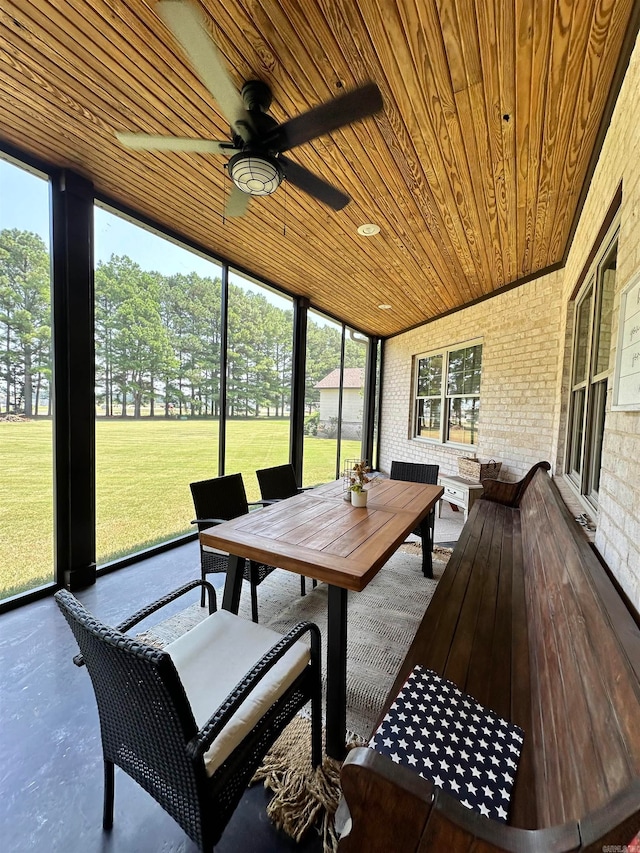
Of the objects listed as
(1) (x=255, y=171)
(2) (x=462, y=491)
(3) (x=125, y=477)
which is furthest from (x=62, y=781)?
(2) (x=462, y=491)

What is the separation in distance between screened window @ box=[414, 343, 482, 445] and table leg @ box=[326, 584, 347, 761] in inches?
160

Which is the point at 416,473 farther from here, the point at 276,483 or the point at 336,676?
the point at 336,676

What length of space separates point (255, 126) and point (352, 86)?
534mm

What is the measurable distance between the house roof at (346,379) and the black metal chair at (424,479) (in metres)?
2.37

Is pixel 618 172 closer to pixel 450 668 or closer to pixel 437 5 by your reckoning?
pixel 437 5

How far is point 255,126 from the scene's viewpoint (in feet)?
5.38

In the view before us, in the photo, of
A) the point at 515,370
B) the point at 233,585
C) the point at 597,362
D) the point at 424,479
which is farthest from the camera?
the point at 515,370

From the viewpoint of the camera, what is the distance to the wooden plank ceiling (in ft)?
4.61

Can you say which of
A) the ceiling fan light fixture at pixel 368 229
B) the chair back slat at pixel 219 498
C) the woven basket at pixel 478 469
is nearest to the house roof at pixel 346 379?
the woven basket at pixel 478 469

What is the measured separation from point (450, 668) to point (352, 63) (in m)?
2.55

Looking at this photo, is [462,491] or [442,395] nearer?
[462,491]

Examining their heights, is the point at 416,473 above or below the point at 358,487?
below

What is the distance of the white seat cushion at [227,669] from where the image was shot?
1.05m

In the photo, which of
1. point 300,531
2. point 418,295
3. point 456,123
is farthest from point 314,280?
point 300,531
